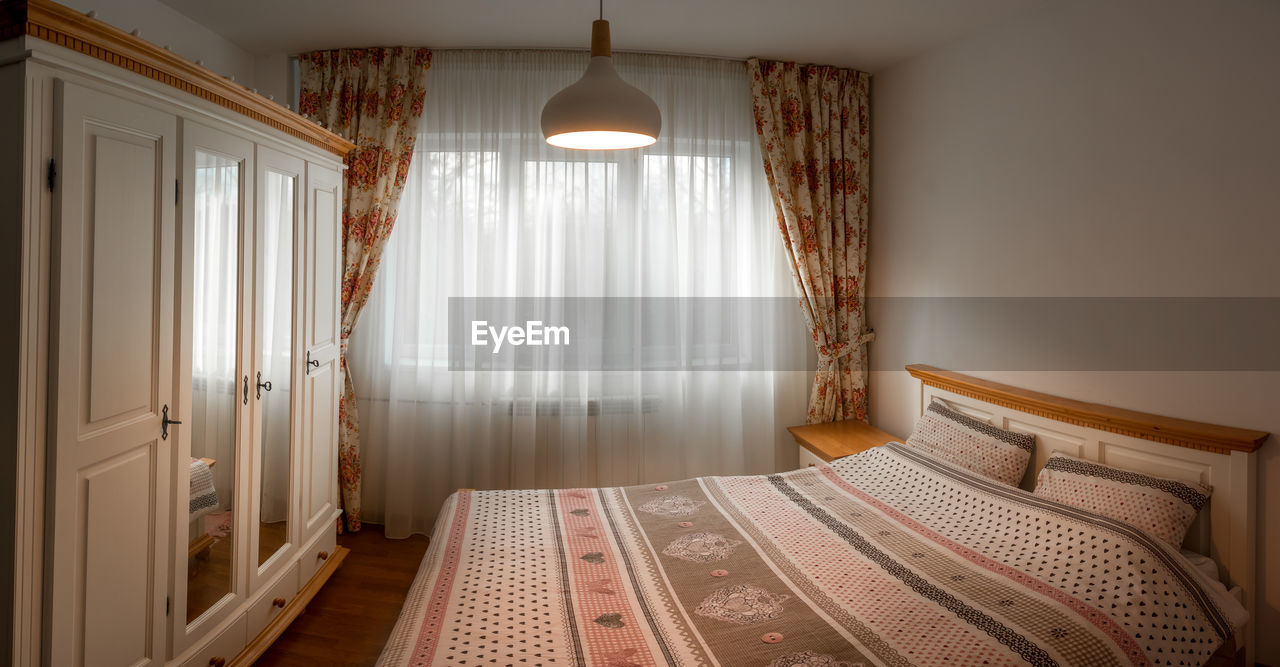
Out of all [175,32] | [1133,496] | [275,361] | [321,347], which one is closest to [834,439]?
[1133,496]

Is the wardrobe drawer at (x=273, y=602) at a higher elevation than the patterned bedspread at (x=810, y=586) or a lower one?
lower

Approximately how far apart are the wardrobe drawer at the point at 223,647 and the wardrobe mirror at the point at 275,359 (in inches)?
9.6

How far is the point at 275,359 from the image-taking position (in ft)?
8.55

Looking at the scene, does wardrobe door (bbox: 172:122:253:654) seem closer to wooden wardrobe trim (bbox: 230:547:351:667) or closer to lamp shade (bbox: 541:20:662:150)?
wooden wardrobe trim (bbox: 230:547:351:667)

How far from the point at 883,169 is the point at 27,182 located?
147 inches

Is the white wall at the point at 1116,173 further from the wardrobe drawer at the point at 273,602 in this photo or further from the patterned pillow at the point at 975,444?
the wardrobe drawer at the point at 273,602

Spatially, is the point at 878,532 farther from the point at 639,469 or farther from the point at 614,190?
the point at 614,190

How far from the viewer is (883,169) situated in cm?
394

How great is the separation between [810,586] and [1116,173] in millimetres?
1921

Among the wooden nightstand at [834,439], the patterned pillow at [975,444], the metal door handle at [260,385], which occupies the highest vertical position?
the metal door handle at [260,385]

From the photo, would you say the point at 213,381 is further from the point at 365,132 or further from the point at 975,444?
the point at 975,444

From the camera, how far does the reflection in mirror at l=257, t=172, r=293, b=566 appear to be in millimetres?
2529

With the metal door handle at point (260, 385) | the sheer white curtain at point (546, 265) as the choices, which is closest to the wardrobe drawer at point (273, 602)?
the metal door handle at point (260, 385)

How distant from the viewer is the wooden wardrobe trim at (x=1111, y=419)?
2.07m
